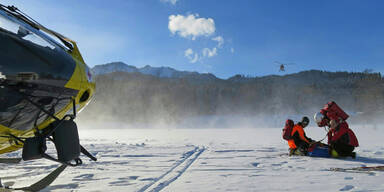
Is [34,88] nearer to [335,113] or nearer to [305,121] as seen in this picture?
[305,121]

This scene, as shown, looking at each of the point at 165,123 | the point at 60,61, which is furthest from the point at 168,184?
the point at 165,123

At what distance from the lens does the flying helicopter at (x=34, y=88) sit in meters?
1.73

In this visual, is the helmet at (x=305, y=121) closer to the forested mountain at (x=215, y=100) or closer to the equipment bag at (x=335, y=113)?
the equipment bag at (x=335, y=113)

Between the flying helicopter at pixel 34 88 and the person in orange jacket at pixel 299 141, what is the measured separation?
17.2 feet

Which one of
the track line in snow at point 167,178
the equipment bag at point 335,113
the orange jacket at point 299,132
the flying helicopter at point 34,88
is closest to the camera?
the flying helicopter at point 34,88

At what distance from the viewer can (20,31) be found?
196cm

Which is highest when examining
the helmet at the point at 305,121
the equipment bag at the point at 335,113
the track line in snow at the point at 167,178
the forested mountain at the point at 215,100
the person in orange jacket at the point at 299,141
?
the forested mountain at the point at 215,100

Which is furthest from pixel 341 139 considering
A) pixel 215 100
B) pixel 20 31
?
pixel 215 100

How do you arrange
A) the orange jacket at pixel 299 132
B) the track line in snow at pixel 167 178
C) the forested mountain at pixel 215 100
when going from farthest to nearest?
the forested mountain at pixel 215 100 < the orange jacket at pixel 299 132 < the track line in snow at pixel 167 178

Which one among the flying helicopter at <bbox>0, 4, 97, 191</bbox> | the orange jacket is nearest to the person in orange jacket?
the orange jacket

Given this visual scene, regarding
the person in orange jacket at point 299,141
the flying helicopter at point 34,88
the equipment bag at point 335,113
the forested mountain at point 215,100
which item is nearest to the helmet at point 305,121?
the person in orange jacket at point 299,141

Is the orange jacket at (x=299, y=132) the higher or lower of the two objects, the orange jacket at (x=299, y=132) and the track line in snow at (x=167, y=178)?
the higher

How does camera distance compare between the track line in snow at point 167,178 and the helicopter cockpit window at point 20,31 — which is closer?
the helicopter cockpit window at point 20,31

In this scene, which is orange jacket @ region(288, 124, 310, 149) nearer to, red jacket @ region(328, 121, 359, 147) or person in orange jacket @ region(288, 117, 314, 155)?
person in orange jacket @ region(288, 117, 314, 155)
